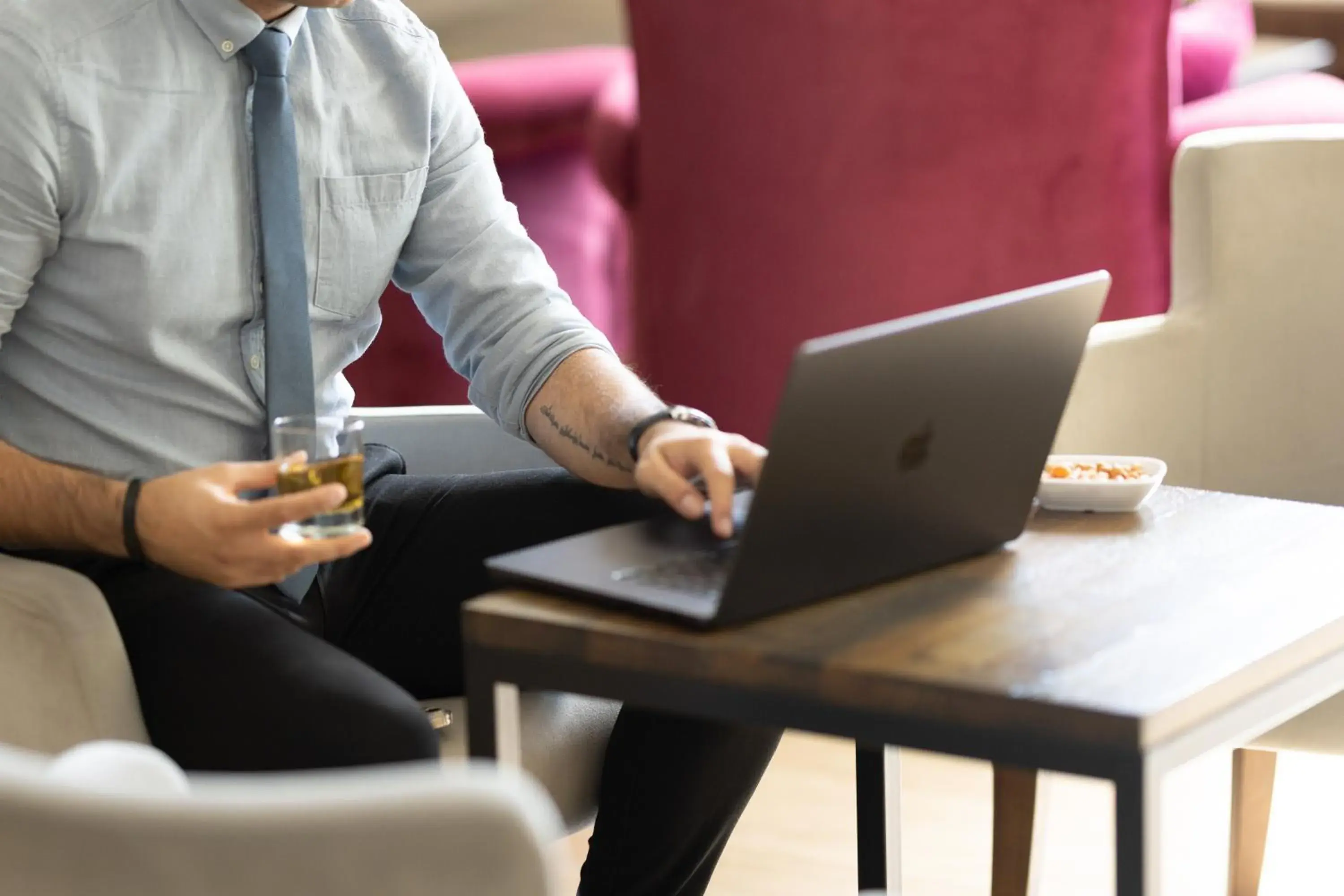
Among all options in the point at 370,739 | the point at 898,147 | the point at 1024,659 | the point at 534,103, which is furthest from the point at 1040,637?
the point at 534,103

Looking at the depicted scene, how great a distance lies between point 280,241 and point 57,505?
0.29m

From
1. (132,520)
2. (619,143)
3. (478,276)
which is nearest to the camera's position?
(132,520)

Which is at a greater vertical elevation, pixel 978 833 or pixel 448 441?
pixel 448 441

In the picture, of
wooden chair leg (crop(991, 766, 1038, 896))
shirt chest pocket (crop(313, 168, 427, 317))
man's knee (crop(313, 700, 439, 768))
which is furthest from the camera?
wooden chair leg (crop(991, 766, 1038, 896))

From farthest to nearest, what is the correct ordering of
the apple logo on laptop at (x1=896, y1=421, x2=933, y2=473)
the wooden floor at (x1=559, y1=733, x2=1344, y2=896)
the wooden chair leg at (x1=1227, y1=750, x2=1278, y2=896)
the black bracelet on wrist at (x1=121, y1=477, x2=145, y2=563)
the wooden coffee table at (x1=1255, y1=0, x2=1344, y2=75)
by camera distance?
the wooden coffee table at (x1=1255, y1=0, x2=1344, y2=75) → the wooden floor at (x1=559, y1=733, x2=1344, y2=896) → the wooden chair leg at (x1=1227, y1=750, x2=1278, y2=896) → the black bracelet on wrist at (x1=121, y1=477, x2=145, y2=563) → the apple logo on laptop at (x1=896, y1=421, x2=933, y2=473)

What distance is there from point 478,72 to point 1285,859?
1.78m

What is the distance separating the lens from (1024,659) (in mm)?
1036

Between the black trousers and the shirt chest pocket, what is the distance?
0.16 metres

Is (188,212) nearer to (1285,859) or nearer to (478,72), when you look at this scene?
(1285,859)

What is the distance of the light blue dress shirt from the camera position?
1461mm

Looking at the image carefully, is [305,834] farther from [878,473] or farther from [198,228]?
[198,228]

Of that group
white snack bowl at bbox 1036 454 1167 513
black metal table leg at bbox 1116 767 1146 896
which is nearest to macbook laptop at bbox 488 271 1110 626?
white snack bowl at bbox 1036 454 1167 513

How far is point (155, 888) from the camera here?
2.32 ft

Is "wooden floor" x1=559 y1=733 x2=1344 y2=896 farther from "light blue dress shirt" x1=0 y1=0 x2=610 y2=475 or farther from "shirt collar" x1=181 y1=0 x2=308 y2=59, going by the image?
"shirt collar" x1=181 y1=0 x2=308 y2=59
